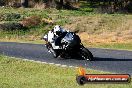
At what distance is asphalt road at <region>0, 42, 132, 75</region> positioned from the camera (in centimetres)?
1901

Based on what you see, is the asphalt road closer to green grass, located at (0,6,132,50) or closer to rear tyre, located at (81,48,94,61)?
rear tyre, located at (81,48,94,61)

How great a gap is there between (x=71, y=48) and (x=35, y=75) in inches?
186

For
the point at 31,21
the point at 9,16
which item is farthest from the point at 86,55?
the point at 9,16

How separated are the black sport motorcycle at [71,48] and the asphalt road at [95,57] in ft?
1.00

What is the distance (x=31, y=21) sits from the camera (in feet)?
129

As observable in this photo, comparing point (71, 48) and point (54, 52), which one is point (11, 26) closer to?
point (54, 52)

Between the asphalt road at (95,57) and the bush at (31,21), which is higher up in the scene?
the asphalt road at (95,57)

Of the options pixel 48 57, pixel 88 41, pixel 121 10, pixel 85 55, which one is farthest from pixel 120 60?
pixel 121 10

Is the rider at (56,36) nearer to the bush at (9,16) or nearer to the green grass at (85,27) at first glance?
the green grass at (85,27)

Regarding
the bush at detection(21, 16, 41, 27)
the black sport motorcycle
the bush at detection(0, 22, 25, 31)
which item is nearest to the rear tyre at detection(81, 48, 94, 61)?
the black sport motorcycle

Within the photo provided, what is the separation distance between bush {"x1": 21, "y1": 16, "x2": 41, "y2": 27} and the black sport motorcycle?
1712 centimetres

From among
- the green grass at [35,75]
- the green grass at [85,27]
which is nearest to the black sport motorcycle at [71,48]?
the green grass at [35,75]

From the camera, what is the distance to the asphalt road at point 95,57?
19.0 meters

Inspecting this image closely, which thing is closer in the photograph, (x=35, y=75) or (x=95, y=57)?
(x=35, y=75)
